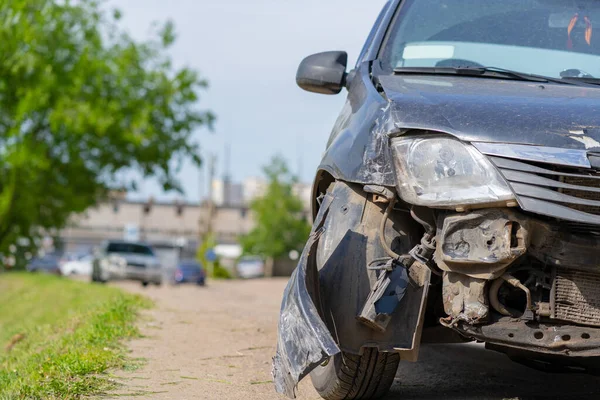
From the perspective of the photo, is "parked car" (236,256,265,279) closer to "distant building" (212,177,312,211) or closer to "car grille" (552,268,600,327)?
"distant building" (212,177,312,211)

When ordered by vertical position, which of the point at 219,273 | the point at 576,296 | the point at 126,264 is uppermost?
the point at 576,296

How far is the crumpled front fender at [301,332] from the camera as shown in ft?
12.3

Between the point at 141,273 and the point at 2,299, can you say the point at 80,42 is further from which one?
the point at 2,299

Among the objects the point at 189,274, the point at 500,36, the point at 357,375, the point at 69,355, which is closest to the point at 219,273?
the point at 189,274

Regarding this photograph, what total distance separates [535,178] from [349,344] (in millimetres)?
1077

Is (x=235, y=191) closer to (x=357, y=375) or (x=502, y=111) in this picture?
(x=357, y=375)

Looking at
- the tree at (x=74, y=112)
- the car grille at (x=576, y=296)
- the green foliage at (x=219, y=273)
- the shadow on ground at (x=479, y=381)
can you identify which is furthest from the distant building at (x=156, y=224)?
the car grille at (x=576, y=296)

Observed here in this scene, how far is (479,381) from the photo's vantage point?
5.74 m

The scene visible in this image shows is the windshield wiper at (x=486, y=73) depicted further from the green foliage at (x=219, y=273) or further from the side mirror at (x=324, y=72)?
the green foliage at (x=219, y=273)

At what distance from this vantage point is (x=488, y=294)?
150 inches

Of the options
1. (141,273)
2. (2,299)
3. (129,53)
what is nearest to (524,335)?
(2,299)

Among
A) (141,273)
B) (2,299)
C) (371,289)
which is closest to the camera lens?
(371,289)

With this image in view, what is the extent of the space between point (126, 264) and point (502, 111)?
25.7 m

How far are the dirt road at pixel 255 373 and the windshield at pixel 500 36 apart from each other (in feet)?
5.86
